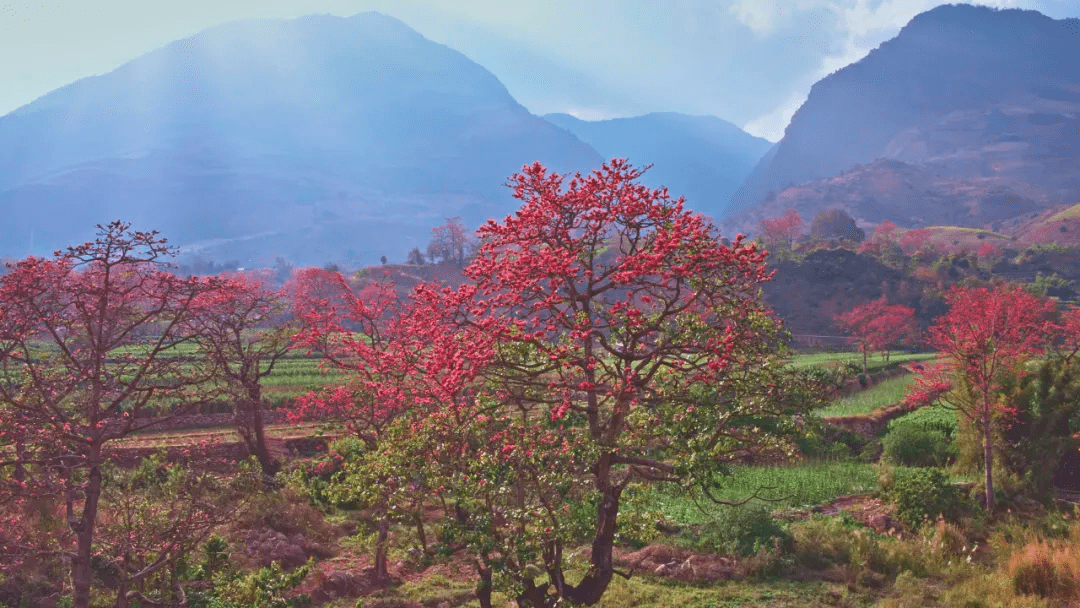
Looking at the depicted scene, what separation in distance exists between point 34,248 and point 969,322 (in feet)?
770

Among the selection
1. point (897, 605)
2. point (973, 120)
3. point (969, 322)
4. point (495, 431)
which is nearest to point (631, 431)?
point (495, 431)

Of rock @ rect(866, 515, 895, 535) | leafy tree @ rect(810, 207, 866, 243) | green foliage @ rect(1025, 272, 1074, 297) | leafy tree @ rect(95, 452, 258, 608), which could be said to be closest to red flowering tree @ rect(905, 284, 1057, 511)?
rock @ rect(866, 515, 895, 535)

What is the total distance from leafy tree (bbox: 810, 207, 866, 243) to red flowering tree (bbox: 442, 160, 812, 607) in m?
95.1

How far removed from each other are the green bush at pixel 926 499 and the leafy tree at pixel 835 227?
87.0 metres

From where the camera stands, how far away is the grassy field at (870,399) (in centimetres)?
2349

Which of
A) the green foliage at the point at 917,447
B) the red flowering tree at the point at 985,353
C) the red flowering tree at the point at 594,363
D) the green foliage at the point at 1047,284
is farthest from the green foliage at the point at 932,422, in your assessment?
the green foliage at the point at 1047,284

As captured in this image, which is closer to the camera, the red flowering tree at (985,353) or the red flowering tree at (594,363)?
the red flowering tree at (594,363)

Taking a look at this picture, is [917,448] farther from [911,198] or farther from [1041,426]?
[911,198]

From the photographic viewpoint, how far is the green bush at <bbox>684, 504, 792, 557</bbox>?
36.7 feet

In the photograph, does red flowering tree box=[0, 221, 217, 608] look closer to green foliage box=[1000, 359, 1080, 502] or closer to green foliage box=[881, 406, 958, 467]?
green foliage box=[1000, 359, 1080, 502]

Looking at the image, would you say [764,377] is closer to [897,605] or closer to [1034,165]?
[897,605]

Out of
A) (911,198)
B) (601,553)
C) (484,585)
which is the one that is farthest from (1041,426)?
(911,198)

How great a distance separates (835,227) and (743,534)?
93.7 metres

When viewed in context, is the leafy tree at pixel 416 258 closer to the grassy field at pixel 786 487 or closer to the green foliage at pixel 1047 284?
the green foliage at pixel 1047 284
